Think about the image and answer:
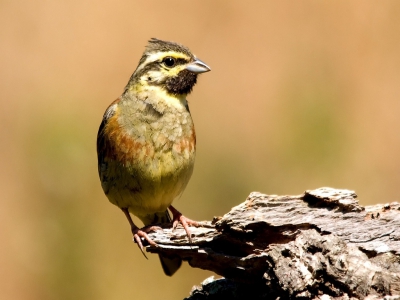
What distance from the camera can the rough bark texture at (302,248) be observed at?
160 inches

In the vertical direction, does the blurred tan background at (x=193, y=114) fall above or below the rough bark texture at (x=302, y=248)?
above

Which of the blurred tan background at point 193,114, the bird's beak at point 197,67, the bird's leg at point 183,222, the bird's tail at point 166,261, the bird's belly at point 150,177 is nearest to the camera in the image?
the bird's leg at point 183,222

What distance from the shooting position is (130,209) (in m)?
5.68

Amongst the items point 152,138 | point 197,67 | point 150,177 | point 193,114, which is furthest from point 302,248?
point 193,114

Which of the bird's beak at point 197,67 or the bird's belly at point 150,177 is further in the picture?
the bird's beak at point 197,67

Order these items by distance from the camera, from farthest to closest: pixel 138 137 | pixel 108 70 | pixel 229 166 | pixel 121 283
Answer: pixel 108 70
pixel 229 166
pixel 121 283
pixel 138 137

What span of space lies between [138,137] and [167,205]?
59 cm

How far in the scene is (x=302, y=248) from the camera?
13.3ft

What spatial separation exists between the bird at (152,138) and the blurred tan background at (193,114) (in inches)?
57.1

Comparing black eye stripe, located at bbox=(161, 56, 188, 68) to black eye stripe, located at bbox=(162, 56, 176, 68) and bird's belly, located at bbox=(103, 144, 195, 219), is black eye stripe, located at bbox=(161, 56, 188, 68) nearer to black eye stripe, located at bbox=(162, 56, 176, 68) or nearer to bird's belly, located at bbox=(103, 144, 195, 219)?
black eye stripe, located at bbox=(162, 56, 176, 68)

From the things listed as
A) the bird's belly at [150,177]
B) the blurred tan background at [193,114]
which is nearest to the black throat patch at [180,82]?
the bird's belly at [150,177]

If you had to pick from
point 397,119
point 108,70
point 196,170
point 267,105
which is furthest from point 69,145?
point 397,119

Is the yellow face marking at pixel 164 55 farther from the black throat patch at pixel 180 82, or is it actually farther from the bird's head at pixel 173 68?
the black throat patch at pixel 180 82

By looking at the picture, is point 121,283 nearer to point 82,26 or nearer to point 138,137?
point 138,137
